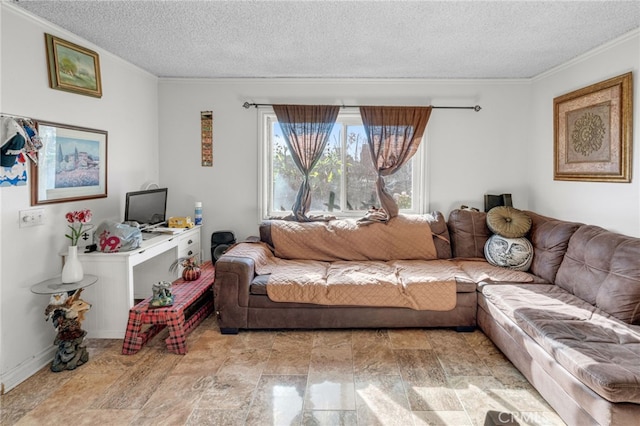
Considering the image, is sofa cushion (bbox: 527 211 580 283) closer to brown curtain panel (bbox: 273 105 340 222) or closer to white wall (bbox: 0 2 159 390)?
brown curtain panel (bbox: 273 105 340 222)

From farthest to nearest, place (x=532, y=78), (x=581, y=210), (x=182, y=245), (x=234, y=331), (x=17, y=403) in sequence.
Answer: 1. (x=532, y=78)
2. (x=182, y=245)
3. (x=581, y=210)
4. (x=234, y=331)
5. (x=17, y=403)

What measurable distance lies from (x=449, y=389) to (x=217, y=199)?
303cm

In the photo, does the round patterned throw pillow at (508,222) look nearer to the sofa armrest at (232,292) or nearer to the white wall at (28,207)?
the sofa armrest at (232,292)

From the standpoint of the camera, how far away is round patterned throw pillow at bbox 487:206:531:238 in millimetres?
3545

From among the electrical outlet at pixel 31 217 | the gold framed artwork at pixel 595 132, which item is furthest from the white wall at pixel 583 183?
the electrical outlet at pixel 31 217

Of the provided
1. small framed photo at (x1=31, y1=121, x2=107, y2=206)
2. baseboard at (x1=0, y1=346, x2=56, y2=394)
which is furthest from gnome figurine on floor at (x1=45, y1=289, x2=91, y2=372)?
small framed photo at (x1=31, y1=121, x2=107, y2=206)

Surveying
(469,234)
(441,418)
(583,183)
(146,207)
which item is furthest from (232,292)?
(583,183)

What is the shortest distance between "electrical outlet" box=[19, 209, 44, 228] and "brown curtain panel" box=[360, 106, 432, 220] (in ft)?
9.58

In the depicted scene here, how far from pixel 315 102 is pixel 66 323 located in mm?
3020

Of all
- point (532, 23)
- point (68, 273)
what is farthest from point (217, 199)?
point (532, 23)

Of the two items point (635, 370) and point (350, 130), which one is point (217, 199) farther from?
point (635, 370)

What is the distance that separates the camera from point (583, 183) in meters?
3.42

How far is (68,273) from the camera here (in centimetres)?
262

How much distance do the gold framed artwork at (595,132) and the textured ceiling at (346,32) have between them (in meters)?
0.38
